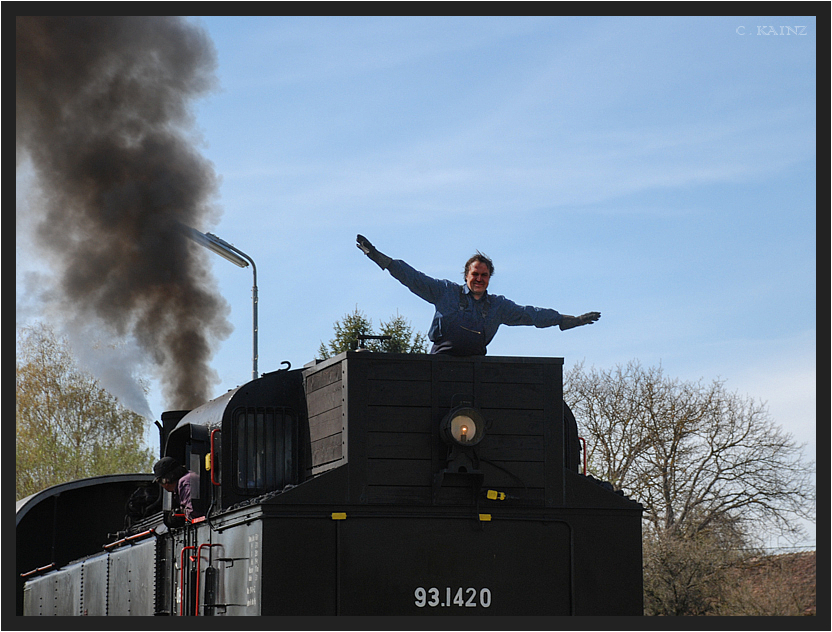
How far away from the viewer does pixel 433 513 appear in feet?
27.8

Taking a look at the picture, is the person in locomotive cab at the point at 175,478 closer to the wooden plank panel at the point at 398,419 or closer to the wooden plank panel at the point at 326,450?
the wooden plank panel at the point at 326,450

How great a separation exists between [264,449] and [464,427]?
1.85 meters

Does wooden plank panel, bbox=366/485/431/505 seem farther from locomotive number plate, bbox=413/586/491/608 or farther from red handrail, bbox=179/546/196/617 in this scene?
red handrail, bbox=179/546/196/617

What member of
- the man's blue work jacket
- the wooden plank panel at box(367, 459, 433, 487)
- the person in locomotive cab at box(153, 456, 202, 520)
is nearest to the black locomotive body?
the wooden plank panel at box(367, 459, 433, 487)

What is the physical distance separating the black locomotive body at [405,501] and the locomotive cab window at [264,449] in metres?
0.01

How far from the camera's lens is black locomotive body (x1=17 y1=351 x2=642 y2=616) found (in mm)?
8250

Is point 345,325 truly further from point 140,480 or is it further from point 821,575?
point 821,575

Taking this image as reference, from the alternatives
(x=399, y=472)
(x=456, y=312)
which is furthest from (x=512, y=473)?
(x=456, y=312)

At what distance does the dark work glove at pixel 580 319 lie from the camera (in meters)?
9.47

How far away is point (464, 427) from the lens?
27.7 ft

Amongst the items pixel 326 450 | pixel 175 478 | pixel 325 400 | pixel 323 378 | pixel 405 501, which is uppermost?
pixel 323 378

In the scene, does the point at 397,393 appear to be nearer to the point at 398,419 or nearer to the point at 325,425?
the point at 398,419

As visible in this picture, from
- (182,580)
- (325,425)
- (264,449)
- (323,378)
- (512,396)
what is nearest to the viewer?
(512,396)

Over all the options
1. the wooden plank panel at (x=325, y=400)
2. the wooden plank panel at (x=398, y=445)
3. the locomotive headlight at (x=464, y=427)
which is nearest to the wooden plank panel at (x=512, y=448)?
the locomotive headlight at (x=464, y=427)
